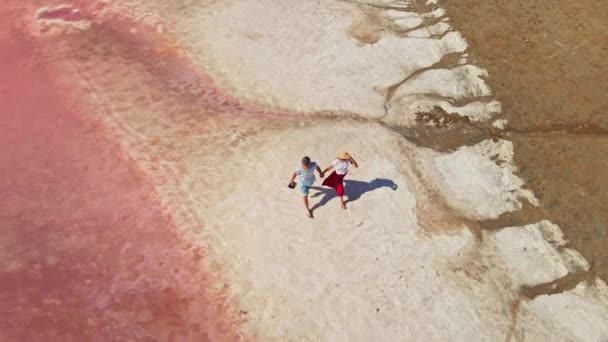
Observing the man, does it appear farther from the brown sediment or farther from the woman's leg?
the brown sediment

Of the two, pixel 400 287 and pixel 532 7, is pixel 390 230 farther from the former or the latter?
pixel 532 7

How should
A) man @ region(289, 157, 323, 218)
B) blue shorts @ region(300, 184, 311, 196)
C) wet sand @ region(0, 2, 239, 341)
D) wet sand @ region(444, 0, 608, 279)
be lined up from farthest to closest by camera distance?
wet sand @ region(444, 0, 608, 279) → blue shorts @ region(300, 184, 311, 196) → man @ region(289, 157, 323, 218) → wet sand @ region(0, 2, 239, 341)

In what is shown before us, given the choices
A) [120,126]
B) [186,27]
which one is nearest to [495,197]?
[120,126]

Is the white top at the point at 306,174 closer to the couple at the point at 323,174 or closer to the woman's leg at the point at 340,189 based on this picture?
the couple at the point at 323,174

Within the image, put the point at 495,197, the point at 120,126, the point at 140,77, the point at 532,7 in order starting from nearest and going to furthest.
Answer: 1. the point at 495,197
2. the point at 120,126
3. the point at 140,77
4. the point at 532,7

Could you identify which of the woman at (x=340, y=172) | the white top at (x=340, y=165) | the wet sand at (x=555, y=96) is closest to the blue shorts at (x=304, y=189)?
the woman at (x=340, y=172)

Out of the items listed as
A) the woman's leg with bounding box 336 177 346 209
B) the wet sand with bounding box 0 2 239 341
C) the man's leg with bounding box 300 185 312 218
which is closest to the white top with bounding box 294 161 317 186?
the man's leg with bounding box 300 185 312 218
